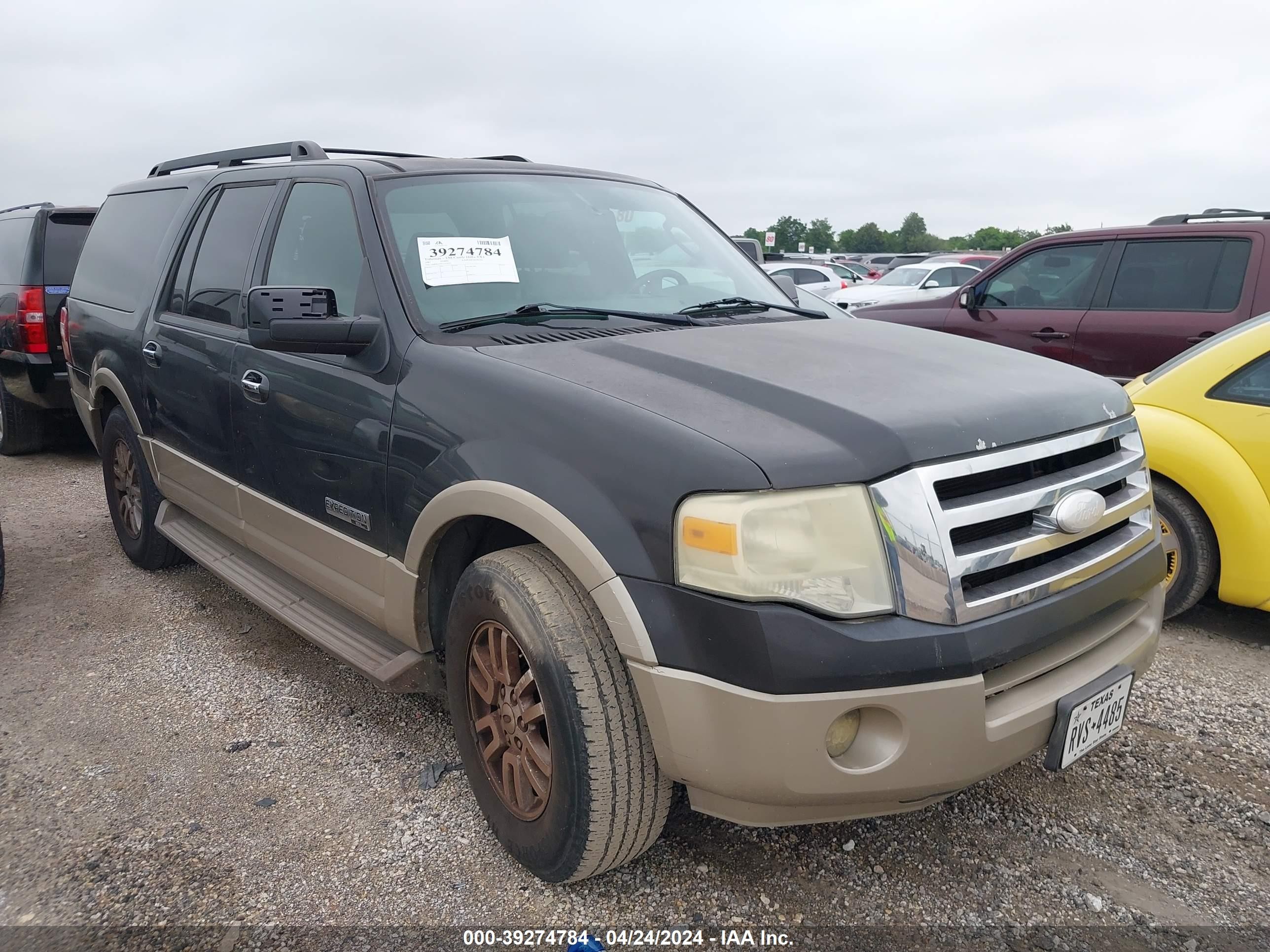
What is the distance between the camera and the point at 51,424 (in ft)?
25.5

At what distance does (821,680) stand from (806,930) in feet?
2.65

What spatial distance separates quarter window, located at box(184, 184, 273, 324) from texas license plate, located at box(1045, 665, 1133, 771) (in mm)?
3071

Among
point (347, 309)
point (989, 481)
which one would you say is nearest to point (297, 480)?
point (347, 309)

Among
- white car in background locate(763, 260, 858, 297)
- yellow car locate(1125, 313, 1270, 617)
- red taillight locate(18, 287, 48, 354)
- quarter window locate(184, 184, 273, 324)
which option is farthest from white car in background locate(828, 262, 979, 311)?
quarter window locate(184, 184, 273, 324)

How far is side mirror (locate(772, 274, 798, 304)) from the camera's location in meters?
3.78

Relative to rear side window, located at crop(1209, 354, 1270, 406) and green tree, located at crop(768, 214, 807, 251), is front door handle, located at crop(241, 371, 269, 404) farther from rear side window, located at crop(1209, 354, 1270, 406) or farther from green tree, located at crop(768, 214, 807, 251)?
green tree, located at crop(768, 214, 807, 251)

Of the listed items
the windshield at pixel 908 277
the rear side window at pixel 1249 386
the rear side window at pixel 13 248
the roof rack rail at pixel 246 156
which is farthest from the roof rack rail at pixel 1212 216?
the windshield at pixel 908 277

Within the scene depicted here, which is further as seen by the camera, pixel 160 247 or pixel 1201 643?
pixel 160 247

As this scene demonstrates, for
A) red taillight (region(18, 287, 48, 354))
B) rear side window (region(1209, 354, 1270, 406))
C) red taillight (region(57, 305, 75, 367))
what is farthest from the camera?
red taillight (region(18, 287, 48, 354))

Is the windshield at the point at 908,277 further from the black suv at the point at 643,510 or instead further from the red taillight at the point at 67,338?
the black suv at the point at 643,510

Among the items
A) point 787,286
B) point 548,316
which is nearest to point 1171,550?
point 787,286

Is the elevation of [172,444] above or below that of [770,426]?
below

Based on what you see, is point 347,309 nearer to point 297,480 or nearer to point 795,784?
point 297,480

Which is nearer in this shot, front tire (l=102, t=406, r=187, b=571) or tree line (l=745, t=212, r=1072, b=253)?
front tire (l=102, t=406, r=187, b=571)
